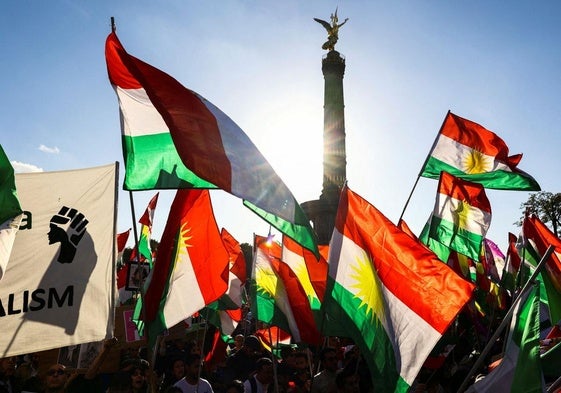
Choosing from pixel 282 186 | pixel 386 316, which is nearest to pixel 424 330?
pixel 386 316

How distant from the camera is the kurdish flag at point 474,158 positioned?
7438 mm

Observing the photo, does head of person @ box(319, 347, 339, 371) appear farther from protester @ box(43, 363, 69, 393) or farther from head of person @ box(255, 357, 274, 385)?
protester @ box(43, 363, 69, 393)

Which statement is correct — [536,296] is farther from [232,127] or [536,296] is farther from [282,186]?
[232,127]

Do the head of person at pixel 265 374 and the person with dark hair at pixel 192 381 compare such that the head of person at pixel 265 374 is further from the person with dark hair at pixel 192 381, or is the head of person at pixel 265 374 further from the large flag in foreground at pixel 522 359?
the large flag in foreground at pixel 522 359

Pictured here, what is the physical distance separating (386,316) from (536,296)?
1054 millimetres

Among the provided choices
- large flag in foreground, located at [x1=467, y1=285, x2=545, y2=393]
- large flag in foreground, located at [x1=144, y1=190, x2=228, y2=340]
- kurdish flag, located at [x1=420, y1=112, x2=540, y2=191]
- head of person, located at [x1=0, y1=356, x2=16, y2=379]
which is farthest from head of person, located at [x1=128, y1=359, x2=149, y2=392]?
kurdish flag, located at [x1=420, y1=112, x2=540, y2=191]

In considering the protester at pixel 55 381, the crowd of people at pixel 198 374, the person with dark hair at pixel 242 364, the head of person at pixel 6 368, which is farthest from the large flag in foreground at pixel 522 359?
the head of person at pixel 6 368

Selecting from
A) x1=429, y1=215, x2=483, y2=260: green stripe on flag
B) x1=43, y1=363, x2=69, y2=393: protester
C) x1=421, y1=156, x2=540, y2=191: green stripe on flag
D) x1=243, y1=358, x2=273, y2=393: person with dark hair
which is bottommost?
x1=243, y1=358, x2=273, y2=393: person with dark hair

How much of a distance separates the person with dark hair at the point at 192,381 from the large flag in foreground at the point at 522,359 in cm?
280

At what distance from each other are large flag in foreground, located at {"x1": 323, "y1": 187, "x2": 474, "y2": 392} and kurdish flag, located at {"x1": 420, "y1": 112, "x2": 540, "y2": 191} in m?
3.76

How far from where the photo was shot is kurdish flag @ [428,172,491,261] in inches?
288

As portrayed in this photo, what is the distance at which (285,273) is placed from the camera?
5.91m

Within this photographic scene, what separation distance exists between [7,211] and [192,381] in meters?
Result: 2.84

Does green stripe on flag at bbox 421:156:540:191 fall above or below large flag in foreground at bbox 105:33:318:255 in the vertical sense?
above
